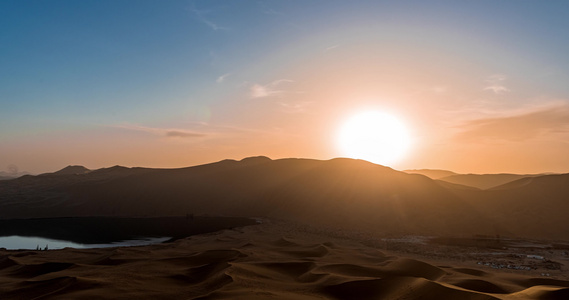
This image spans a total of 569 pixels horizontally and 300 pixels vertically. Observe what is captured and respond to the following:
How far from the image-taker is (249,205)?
68.4m

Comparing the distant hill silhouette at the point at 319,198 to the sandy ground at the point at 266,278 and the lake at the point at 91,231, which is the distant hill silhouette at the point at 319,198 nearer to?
the lake at the point at 91,231

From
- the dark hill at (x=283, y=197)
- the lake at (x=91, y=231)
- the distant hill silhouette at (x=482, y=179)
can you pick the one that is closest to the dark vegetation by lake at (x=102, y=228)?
the lake at (x=91, y=231)

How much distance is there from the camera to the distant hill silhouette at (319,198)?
49531 millimetres

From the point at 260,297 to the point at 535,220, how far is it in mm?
49322

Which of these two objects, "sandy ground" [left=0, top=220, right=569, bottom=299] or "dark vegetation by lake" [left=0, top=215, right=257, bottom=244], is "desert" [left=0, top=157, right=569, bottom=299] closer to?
"sandy ground" [left=0, top=220, right=569, bottom=299]

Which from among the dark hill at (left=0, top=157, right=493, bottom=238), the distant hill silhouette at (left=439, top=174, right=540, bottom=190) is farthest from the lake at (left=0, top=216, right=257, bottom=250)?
the distant hill silhouette at (left=439, top=174, right=540, bottom=190)

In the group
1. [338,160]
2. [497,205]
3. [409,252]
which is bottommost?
[409,252]

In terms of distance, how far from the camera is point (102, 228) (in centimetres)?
5169

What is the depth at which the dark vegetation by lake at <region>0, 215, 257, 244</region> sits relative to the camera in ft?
143

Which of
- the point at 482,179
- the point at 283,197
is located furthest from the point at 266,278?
the point at 482,179

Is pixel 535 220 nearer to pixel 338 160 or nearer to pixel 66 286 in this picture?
pixel 338 160

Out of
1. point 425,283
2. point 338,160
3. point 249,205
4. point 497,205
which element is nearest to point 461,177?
point 338,160

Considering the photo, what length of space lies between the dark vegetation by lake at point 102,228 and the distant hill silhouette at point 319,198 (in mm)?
8947

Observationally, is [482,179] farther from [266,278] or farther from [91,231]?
[266,278]
